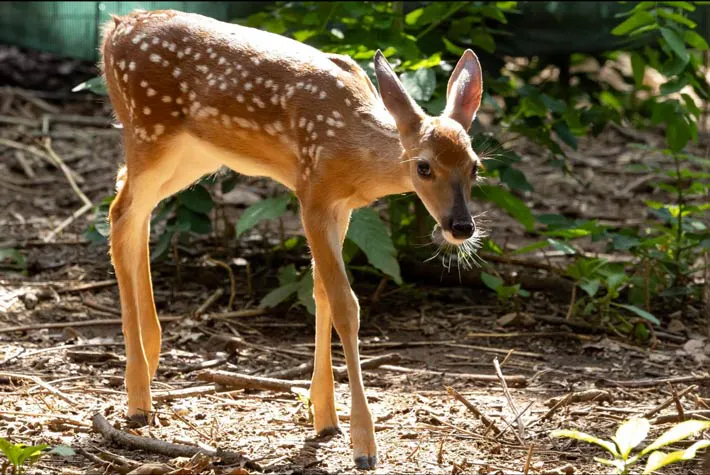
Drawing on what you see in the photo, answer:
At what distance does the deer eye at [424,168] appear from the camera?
4633 millimetres

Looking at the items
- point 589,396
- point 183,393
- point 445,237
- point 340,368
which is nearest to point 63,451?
point 183,393

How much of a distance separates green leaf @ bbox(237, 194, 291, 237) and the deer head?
83.4 inches

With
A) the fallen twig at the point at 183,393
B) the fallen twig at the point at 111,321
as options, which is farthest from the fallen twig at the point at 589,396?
the fallen twig at the point at 111,321

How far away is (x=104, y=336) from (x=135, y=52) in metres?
2.16

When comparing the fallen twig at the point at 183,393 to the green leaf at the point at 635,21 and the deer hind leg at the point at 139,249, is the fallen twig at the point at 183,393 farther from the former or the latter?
the green leaf at the point at 635,21

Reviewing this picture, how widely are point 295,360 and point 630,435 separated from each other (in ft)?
9.13

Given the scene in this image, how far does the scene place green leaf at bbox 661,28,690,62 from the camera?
274 inches

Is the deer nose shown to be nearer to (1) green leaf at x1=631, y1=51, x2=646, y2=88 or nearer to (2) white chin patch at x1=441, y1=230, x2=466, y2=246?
(2) white chin patch at x1=441, y1=230, x2=466, y2=246

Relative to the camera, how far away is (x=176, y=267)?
791cm

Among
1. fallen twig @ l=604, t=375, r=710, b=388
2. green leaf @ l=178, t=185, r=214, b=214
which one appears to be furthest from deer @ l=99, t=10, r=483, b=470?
fallen twig @ l=604, t=375, r=710, b=388

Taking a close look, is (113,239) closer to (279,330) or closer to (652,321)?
(279,330)

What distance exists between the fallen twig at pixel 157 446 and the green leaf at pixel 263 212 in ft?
6.14

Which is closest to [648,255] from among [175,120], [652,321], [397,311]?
[652,321]

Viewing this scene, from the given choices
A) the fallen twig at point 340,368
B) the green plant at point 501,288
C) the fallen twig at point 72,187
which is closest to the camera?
the fallen twig at point 340,368
